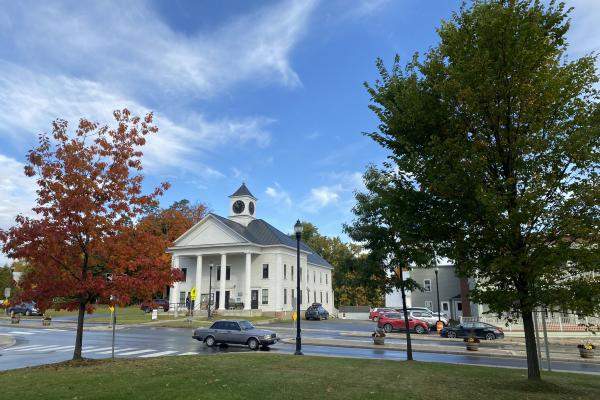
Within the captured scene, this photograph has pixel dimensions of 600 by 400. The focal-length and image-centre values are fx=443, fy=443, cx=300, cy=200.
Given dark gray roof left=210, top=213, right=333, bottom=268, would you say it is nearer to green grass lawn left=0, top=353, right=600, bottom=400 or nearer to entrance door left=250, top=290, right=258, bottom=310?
entrance door left=250, top=290, right=258, bottom=310

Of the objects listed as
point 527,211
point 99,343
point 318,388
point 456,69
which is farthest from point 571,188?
point 99,343

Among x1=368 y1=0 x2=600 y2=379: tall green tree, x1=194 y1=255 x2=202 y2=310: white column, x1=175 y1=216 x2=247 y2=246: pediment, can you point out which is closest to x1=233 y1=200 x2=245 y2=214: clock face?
x1=175 y1=216 x2=247 y2=246: pediment

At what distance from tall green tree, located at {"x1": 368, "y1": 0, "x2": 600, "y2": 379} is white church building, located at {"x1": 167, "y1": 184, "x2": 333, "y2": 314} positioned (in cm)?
4651

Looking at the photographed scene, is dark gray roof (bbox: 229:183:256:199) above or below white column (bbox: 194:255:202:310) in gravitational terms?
above

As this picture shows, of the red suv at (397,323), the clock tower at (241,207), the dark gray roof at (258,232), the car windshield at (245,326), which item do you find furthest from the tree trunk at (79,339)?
the clock tower at (241,207)

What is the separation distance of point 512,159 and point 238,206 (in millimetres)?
56425

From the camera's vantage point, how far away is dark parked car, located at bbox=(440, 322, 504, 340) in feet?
100

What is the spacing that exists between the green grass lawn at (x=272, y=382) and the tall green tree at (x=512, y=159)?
1702 mm

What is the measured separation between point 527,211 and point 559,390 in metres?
4.15

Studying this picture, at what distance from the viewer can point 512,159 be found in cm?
1038

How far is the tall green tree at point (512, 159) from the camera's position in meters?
9.32

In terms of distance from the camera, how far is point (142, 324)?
42.1 m

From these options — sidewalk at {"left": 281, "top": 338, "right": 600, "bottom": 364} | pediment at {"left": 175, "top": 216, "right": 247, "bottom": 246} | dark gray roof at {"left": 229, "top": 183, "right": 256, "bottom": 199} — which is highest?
dark gray roof at {"left": 229, "top": 183, "right": 256, "bottom": 199}

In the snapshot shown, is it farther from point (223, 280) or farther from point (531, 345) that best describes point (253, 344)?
point (223, 280)
